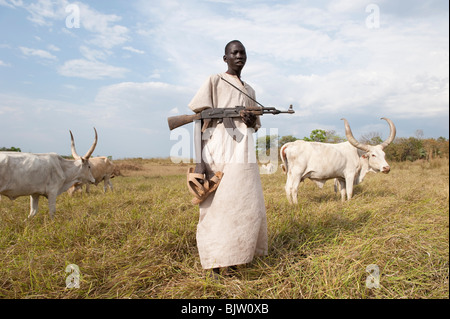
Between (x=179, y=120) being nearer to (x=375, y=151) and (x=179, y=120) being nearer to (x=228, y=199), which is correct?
(x=228, y=199)

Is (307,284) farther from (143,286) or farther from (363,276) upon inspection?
(143,286)

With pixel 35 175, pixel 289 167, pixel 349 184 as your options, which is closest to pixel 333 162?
pixel 349 184

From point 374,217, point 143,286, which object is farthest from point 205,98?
point 374,217

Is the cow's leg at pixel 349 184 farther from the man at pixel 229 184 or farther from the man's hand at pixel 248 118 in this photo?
the man's hand at pixel 248 118

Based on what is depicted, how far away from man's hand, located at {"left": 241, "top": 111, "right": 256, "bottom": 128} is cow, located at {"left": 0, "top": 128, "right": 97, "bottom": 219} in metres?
3.88

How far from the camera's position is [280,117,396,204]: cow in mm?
5582

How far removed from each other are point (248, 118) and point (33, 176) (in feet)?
13.4

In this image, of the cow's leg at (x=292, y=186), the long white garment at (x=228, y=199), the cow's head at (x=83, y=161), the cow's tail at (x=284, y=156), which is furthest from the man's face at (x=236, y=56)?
the cow's head at (x=83, y=161)

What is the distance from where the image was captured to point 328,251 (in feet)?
9.43

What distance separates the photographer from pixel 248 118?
7.98 ft

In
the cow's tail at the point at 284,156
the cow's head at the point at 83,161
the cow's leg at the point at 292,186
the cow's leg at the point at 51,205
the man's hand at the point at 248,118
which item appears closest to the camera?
the man's hand at the point at 248,118

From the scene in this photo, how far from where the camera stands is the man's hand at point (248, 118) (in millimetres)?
2422

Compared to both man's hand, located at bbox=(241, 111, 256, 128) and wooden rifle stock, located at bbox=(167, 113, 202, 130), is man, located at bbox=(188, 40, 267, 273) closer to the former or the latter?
man's hand, located at bbox=(241, 111, 256, 128)

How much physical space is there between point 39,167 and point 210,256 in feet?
12.8
